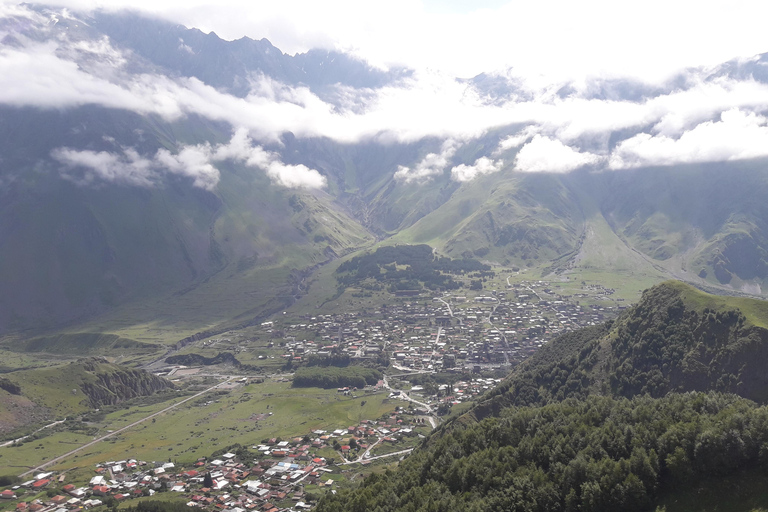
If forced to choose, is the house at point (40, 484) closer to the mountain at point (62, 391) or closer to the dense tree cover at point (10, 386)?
the mountain at point (62, 391)

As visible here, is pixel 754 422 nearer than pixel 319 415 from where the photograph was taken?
Yes

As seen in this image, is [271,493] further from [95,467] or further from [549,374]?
[549,374]

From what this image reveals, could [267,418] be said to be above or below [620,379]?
below

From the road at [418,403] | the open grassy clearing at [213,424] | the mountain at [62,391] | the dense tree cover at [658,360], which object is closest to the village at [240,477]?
the open grassy clearing at [213,424]

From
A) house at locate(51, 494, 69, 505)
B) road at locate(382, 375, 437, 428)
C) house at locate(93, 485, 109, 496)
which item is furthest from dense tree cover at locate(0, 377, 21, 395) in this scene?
road at locate(382, 375, 437, 428)

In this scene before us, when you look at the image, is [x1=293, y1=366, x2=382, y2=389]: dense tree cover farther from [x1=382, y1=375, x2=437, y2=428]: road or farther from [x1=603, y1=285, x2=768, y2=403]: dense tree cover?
[x1=603, y1=285, x2=768, y2=403]: dense tree cover

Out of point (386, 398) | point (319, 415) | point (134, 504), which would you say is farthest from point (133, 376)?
point (134, 504)

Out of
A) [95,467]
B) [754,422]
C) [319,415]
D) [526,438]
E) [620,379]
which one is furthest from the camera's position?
[319,415]
